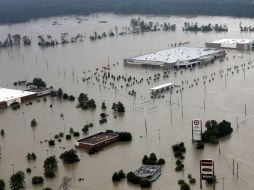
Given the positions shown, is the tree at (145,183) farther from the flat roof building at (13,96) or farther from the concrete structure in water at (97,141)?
the flat roof building at (13,96)

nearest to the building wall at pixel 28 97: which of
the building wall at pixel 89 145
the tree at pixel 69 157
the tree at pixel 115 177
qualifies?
the building wall at pixel 89 145

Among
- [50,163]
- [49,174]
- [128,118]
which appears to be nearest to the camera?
[49,174]

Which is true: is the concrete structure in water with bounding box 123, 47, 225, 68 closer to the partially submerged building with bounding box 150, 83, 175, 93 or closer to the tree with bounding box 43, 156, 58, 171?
the partially submerged building with bounding box 150, 83, 175, 93

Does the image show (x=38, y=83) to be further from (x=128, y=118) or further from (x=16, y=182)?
(x=16, y=182)

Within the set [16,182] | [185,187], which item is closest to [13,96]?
[16,182]

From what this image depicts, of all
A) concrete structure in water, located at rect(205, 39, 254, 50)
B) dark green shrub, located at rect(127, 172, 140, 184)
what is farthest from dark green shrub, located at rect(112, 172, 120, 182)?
concrete structure in water, located at rect(205, 39, 254, 50)

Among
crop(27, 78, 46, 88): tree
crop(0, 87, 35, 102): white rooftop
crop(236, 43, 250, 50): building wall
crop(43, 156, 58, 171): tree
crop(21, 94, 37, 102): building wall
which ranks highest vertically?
crop(236, 43, 250, 50): building wall
